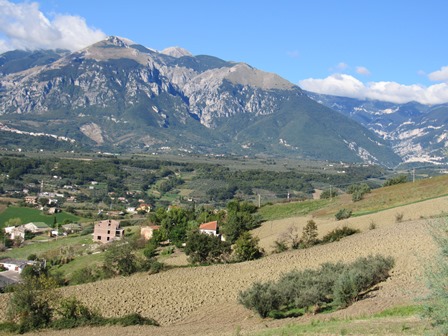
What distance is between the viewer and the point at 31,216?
8519cm

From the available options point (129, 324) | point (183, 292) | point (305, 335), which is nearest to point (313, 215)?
point (183, 292)

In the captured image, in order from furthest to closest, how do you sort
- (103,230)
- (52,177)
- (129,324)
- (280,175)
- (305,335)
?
1. (280,175)
2. (52,177)
3. (103,230)
4. (129,324)
5. (305,335)

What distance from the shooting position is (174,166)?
531 ft

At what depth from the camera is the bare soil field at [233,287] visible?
732 inches

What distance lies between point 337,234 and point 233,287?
38.3 feet

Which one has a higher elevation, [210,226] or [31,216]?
[210,226]

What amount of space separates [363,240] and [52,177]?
11198 cm

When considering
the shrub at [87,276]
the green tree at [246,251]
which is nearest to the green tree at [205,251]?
the green tree at [246,251]

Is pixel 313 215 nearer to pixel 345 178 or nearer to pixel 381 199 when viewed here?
pixel 381 199

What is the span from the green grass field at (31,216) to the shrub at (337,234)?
55147mm

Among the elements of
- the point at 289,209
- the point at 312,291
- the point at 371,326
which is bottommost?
the point at 289,209

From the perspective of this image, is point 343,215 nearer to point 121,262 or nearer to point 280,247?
point 280,247

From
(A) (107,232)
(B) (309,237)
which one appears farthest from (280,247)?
(A) (107,232)

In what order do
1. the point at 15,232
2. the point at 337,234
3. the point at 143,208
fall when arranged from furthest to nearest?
1. the point at 143,208
2. the point at 15,232
3. the point at 337,234
